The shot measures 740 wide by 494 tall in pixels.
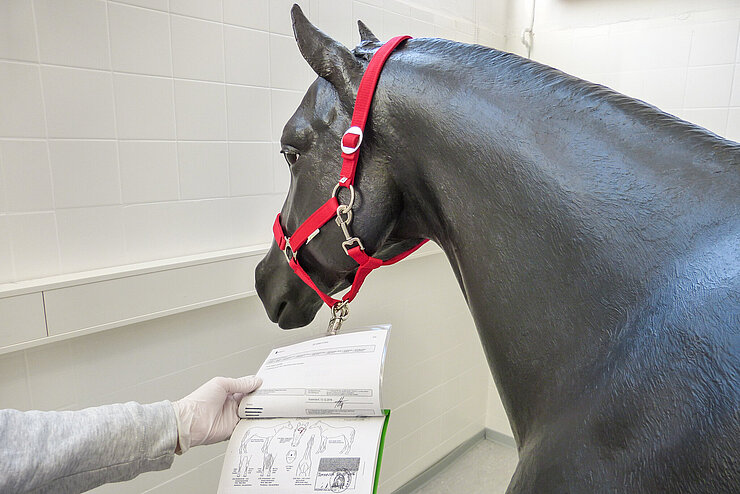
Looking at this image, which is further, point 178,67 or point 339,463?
point 178,67

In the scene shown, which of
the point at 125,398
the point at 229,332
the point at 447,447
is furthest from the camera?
the point at 447,447

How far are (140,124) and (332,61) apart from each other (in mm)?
700

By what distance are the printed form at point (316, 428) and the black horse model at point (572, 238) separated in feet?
0.69

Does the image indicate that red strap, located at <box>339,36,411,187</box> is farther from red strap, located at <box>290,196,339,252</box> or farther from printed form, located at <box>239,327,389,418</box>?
printed form, located at <box>239,327,389,418</box>

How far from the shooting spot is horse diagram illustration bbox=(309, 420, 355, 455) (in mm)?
749

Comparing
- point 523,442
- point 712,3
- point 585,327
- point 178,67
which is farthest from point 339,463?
point 712,3

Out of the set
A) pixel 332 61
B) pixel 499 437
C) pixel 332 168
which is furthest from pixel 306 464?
pixel 499 437

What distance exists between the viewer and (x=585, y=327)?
0.51m

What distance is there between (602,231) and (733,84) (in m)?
1.97

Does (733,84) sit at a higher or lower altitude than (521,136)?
higher

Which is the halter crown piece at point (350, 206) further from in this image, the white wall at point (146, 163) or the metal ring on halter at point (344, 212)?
the white wall at point (146, 163)

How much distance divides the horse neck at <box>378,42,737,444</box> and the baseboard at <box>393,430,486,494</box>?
1844mm

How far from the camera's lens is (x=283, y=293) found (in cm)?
98

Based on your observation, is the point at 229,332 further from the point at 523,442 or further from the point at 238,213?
the point at 523,442
